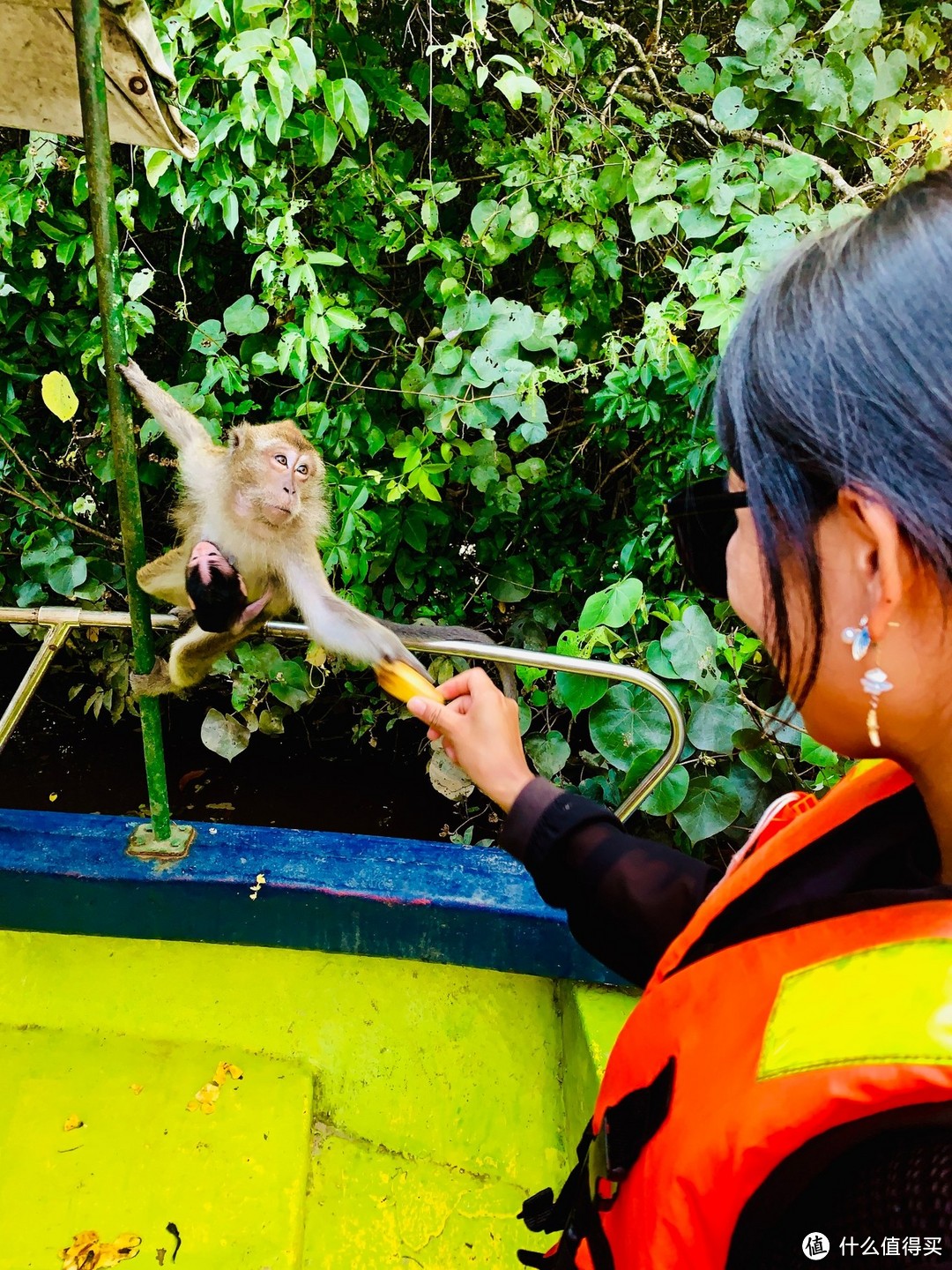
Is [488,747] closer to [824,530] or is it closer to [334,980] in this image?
[824,530]

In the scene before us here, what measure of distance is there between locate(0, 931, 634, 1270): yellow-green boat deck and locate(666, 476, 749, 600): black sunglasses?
1362 mm

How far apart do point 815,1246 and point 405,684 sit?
101 cm

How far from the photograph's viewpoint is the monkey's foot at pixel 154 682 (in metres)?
2.05

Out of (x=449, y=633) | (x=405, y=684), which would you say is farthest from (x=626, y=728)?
(x=405, y=684)

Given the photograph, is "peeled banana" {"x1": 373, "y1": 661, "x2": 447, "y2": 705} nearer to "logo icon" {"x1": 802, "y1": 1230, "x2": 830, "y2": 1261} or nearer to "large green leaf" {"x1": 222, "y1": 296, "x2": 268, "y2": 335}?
"logo icon" {"x1": 802, "y1": 1230, "x2": 830, "y2": 1261}

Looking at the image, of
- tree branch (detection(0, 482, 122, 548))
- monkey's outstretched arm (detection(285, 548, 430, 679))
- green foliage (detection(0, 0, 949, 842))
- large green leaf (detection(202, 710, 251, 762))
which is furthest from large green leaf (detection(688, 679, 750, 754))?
tree branch (detection(0, 482, 122, 548))

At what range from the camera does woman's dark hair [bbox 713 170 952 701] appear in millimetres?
592

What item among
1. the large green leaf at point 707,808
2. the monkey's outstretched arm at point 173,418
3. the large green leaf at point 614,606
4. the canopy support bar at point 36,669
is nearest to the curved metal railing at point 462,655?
the canopy support bar at point 36,669

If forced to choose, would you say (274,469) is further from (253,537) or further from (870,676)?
(870,676)

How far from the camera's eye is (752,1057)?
0.78 meters

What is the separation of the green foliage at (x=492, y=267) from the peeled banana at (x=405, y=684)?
66 centimetres

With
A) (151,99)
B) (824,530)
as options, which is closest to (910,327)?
(824,530)

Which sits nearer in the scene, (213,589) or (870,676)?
(870,676)

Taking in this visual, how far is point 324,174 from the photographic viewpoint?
275 centimetres
